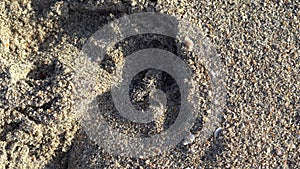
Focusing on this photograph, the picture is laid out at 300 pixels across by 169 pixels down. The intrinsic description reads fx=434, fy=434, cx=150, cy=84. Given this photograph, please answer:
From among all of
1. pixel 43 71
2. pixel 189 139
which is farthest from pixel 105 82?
pixel 189 139

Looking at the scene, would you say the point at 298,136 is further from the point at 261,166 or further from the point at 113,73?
the point at 113,73

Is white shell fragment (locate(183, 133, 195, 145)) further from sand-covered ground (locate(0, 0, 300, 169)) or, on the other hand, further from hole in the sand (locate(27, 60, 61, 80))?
hole in the sand (locate(27, 60, 61, 80))

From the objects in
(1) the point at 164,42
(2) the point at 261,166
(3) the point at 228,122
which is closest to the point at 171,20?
(1) the point at 164,42

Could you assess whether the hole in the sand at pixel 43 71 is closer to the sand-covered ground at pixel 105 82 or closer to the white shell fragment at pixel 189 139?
the sand-covered ground at pixel 105 82

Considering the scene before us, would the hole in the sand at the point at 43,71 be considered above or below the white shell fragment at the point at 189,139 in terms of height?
below

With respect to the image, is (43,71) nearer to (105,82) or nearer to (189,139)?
(105,82)

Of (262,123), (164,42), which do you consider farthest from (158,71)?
(262,123)

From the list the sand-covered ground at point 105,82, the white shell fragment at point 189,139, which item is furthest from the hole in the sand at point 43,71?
the white shell fragment at point 189,139

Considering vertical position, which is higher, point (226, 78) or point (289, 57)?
point (289, 57)

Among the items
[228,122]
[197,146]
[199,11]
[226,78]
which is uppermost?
[199,11]
